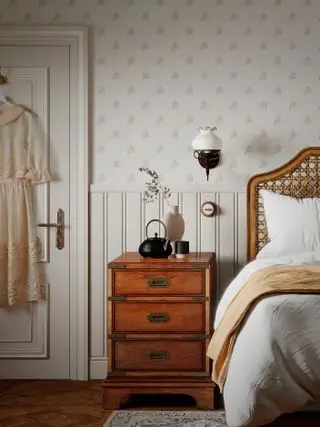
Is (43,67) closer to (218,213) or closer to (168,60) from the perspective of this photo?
(168,60)

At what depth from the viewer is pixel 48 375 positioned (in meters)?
4.52

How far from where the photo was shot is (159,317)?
3.84 meters

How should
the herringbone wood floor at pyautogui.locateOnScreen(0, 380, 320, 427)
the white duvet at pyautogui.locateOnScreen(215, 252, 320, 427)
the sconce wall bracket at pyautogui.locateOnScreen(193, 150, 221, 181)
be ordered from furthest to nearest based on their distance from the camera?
the sconce wall bracket at pyautogui.locateOnScreen(193, 150, 221, 181) → the herringbone wood floor at pyautogui.locateOnScreen(0, 380, 320, 427) → the white duvet at pyautogui.locateOnScreen(215, 252, 320, 427)

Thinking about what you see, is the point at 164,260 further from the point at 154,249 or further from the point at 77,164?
the point at 77,164

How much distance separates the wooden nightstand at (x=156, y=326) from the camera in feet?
12.5

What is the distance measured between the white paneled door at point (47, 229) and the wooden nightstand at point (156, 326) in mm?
773

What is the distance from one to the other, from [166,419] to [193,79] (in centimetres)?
205

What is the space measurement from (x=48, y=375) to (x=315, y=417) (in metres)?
1.87

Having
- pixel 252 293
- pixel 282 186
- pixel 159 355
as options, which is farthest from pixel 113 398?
pixel 282 186

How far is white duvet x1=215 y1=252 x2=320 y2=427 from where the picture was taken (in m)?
2.79

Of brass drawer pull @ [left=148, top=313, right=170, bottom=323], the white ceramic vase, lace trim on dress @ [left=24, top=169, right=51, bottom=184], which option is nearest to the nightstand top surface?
the white ceramic vase

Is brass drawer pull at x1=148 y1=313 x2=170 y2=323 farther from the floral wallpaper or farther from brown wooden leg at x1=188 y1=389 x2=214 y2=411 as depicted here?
the floral wallpaper

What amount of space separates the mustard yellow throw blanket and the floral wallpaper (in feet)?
4.06

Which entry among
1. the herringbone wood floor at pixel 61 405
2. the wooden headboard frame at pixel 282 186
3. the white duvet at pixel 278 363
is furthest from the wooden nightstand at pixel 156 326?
the white duvet at pixel 278 363
